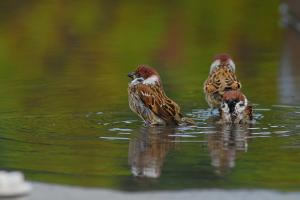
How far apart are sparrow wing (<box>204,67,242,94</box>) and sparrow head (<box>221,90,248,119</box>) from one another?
2.78 ft

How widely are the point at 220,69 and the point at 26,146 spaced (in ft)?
13.2

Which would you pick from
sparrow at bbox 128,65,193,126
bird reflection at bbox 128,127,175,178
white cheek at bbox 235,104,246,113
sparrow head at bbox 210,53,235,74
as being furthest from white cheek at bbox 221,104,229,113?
sparrow head at bbox 210,53,235,74

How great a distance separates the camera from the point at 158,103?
12430 mm

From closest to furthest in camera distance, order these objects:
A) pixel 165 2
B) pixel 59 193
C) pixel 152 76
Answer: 1. pixel 59 193
2. pixel 152 76
3. pixel 165 2

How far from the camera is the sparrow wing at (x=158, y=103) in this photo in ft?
40.0

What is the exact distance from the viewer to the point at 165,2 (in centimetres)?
3288

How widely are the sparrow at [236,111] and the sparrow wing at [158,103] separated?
1.58 feet

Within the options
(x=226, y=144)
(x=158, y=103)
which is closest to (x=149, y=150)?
(x=226, y=144)

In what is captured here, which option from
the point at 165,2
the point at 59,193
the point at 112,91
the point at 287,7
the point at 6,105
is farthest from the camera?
the point at 165,2

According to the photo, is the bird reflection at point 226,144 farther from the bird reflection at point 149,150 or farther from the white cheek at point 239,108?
the bird reflection at point 149,150

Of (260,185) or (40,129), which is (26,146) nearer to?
(40,129)

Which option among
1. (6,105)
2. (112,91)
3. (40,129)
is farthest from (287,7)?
(40,129)

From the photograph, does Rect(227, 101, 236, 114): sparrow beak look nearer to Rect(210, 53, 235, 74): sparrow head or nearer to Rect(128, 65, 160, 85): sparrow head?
Rect(128, 65, 160, 85): sparrow head

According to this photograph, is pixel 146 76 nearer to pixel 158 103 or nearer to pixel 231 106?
pixel 158 103
